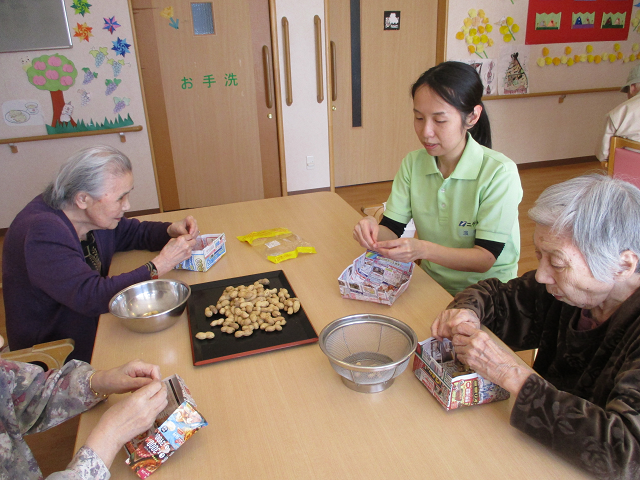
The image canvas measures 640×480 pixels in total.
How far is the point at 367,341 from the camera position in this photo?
1.19 meters

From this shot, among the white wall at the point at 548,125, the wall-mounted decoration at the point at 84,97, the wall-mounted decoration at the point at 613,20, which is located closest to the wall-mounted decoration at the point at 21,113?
the wall-mounted decoration at the point at 84,97

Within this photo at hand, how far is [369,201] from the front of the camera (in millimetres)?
4527

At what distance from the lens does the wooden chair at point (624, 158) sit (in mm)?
2291

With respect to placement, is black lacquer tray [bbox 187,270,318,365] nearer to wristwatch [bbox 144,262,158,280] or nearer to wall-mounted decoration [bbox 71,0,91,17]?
wristwatch [bbox 144,262,158,280]

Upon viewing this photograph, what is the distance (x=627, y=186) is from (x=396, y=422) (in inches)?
26.5

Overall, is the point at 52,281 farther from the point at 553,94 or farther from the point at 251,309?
the point at 553,94

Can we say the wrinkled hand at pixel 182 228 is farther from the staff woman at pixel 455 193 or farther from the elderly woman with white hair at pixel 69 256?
the staff woman at pixel 455 193

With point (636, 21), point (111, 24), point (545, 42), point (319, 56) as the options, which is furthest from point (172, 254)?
point (636, 21)

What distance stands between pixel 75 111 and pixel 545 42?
4.58m

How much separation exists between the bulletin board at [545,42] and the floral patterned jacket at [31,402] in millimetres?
4560

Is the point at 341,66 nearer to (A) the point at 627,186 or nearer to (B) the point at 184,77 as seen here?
(B) the point at 184,77

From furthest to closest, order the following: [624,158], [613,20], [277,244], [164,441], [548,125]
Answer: [548,125] → [613,20] → [624,158] → [277,244] → [164,441]

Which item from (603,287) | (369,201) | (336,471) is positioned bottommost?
(369,201)

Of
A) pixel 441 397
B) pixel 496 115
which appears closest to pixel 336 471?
pixel 441 397
